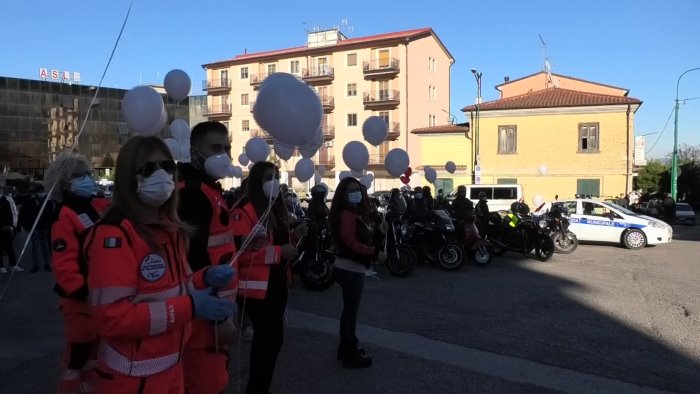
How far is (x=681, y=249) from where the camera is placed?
14.3 metres

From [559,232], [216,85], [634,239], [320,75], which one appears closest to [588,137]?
[634,239]

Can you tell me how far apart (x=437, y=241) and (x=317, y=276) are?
3.25 metres

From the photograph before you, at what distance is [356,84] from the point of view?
50.5 m

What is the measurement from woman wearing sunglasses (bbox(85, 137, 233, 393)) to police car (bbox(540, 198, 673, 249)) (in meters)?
15.2

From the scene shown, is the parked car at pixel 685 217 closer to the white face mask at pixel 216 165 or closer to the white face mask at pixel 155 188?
the white face mask at pixel 216 165

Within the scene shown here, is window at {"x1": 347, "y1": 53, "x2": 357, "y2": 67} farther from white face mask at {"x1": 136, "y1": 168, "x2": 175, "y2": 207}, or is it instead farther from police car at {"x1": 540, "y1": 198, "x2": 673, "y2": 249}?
white face mask at {"x1": 136, "y1": 168, "x2": 175, "y2": 207}

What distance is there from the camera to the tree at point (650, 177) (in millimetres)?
39219

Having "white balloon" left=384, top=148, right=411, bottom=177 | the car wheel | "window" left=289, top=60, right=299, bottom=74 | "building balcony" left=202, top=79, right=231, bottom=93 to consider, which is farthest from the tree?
"building balcony" left=202, top=79, right=231, bottom=93

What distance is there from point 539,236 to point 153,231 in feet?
36.6

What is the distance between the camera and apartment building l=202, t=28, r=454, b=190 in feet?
157

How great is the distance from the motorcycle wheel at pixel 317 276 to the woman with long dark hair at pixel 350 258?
3.64 meters

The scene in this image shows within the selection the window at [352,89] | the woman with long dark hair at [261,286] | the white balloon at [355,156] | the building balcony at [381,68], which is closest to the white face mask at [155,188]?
the woman with long dark hair at [261,286]

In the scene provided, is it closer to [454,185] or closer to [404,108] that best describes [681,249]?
[454,185]

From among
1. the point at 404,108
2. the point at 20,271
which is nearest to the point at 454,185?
the point at 404,108
